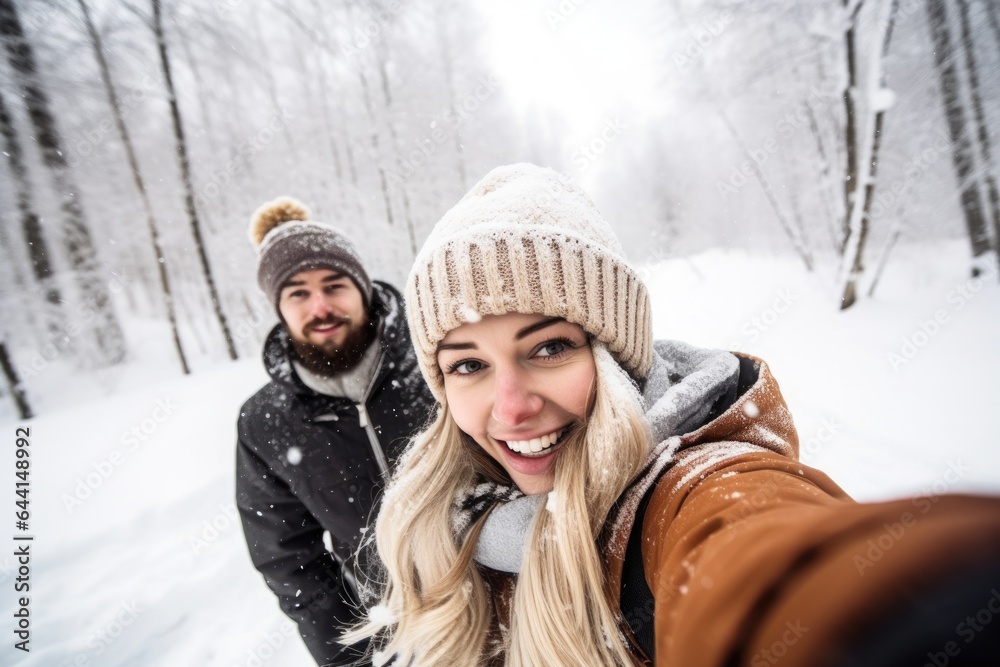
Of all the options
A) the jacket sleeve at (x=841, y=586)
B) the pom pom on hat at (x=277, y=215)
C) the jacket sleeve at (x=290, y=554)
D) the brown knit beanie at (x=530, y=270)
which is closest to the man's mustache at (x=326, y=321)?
the jacket sleeve at (x=290, y=554)

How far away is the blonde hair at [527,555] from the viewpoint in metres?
0.97

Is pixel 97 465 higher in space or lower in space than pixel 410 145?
lower

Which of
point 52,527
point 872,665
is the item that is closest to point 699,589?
point 872,665

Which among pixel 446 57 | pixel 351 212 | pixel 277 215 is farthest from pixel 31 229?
pixel 446 57

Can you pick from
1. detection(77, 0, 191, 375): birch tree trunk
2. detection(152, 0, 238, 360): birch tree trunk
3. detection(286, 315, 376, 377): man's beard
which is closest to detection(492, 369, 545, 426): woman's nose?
detection(286, 315, 376, 377): man's beard

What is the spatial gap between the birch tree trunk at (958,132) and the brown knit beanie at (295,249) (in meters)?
8.99

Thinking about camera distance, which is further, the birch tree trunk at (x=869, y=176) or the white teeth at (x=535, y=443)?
the birch tree trunk at (x=869, y=176)

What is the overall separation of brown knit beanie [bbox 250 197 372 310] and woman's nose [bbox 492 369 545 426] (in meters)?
1.65

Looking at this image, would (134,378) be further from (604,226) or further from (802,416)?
(802,416)

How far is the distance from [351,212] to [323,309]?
38.8 feet

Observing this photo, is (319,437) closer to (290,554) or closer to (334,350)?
(334,350)

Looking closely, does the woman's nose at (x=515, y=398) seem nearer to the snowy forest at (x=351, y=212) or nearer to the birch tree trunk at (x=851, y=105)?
the snowy forest at (x=351, y=212)

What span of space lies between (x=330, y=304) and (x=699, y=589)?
2.29m

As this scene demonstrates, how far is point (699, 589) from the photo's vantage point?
511 mm
